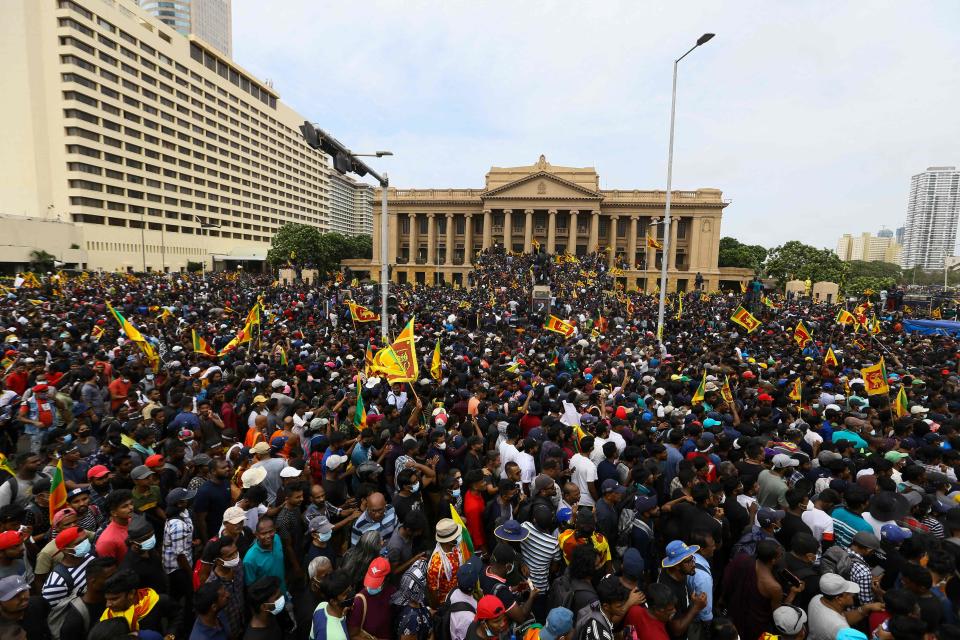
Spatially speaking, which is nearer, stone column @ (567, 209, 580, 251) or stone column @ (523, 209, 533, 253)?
stone column @ (567, 209, 580, 251)

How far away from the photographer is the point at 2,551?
3.36 m

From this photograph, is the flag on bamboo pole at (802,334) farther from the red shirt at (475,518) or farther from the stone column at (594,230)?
the stone column at (594,230)

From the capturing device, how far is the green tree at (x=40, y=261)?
4675 cm

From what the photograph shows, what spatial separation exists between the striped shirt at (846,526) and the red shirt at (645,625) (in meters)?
2.34

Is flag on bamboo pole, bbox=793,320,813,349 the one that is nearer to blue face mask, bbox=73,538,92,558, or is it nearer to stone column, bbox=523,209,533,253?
blue face mask, bbox=73,538,92,558

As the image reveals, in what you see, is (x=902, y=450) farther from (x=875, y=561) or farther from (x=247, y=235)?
(x=247, y=235)

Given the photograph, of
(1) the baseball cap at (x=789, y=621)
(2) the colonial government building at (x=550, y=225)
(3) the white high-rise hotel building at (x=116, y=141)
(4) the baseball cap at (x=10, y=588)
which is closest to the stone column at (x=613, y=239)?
(2) the colonial government building at (x=550, y=225)

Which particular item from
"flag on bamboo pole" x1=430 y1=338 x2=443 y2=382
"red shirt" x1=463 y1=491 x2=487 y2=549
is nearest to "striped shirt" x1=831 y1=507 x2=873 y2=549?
"red shirt" x1=463 y1=491 x2=487 y2=549

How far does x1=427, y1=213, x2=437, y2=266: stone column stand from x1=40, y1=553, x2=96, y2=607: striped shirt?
215ft

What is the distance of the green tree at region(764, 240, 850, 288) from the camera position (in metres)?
59.6

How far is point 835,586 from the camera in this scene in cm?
321

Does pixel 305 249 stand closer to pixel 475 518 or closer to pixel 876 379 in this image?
pixel 876 379

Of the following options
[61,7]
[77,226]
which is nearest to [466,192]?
[77,226]

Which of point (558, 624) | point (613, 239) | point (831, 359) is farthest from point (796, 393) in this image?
point (613, 239)
